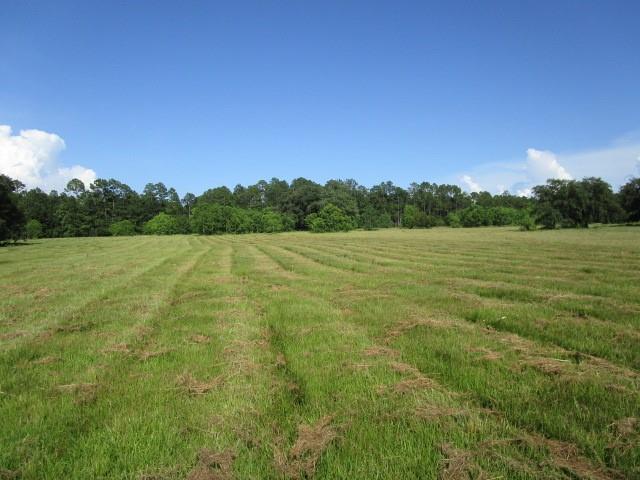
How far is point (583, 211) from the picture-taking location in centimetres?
8181

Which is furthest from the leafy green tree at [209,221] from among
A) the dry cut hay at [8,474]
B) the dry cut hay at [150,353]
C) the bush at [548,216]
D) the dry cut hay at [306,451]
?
the dry cut hay at [306,451]

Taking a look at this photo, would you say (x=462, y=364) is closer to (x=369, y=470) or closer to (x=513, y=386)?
(x=513, y=386)

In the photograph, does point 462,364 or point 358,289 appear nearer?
point 462,364

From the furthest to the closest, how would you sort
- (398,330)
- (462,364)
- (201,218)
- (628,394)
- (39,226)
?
(201,218) < (39,226) < (398,330) < (462,364) < (628,394)

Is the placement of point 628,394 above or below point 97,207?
below

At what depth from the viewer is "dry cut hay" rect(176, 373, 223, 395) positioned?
531 centimetres

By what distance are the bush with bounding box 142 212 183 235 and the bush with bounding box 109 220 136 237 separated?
181 inches

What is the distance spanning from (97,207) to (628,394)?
14047 cm

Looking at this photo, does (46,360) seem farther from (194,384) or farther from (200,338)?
(194,384)

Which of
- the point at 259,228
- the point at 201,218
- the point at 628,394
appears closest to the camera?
the point at 628,394

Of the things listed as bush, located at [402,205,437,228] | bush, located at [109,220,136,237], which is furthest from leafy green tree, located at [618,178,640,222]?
bush, located at [109,220,136,237]

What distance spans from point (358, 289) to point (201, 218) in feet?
340

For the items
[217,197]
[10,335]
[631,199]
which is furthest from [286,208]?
[10,335]

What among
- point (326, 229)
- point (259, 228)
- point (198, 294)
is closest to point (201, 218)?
point (259, 228)
